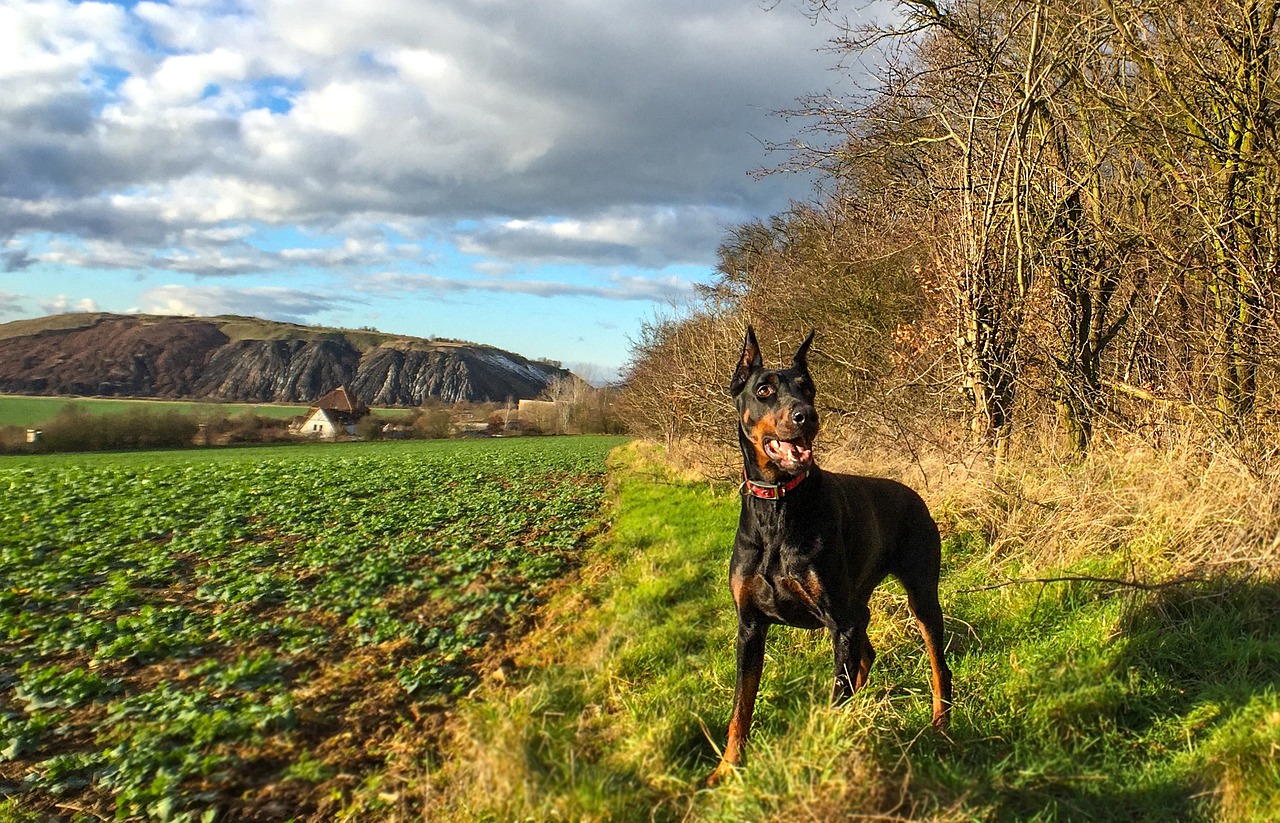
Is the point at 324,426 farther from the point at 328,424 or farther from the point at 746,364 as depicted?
the point at 746,364

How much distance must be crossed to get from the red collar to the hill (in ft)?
454

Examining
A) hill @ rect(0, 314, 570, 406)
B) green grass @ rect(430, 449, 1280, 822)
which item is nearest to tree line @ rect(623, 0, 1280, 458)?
green grass @ rect(430, 449, 1280, 822)

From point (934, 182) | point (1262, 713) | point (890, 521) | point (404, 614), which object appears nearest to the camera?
point (1262, 713)

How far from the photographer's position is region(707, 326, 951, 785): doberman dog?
3.62 metres

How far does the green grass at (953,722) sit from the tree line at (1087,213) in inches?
102

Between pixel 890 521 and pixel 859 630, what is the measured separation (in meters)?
0.89

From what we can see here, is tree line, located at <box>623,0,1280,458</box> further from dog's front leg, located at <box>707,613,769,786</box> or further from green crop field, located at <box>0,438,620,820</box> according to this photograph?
green crop field, located at <box>0,438,620,820</box>

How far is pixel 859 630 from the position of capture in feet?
12.2

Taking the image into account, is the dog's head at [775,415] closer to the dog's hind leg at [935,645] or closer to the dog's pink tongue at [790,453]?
the dog's pink tongue at [790,453]

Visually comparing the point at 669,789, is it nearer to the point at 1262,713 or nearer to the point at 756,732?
the point at 756,732

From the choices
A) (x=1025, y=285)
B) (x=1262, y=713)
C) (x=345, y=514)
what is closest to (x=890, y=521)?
(x=1262, y=713)

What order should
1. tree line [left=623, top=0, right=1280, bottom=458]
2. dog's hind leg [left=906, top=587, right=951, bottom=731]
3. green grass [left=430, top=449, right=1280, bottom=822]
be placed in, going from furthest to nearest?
tree line [left=623, top=0, right=1280, bottom=458] < dog's hind leg [left=906, top=587, right=951, bottom=731] < green grass [left=430, top=449, right=1280, bottom=822]

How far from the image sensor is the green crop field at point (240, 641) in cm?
450

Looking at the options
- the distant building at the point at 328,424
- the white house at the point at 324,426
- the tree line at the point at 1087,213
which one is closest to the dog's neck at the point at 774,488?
the tree line at the point at 1087,213
